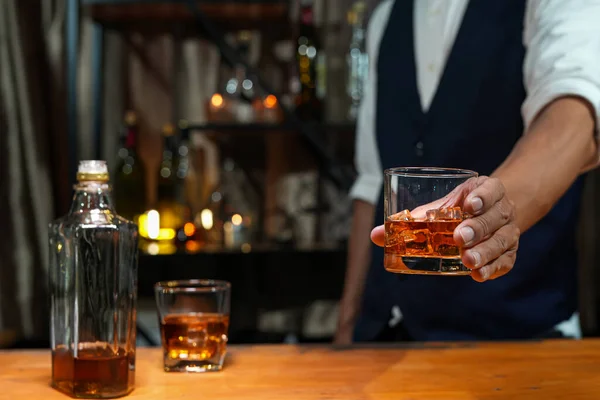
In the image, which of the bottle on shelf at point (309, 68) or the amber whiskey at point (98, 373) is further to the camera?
the bottle on shelf at point (309, 68)

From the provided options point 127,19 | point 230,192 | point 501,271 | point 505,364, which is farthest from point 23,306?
point 501,271

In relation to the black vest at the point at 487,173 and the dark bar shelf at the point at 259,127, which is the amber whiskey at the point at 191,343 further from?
the dark bar shelf at the point at 259,127

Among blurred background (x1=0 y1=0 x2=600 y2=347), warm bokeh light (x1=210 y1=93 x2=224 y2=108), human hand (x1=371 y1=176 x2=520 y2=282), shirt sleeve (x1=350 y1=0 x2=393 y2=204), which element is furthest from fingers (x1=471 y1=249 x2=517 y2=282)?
warm bokeh light (x1=210 y1=93 x2=224 y2=108)

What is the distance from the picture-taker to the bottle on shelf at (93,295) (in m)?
0.87

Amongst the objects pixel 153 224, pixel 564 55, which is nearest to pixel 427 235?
pixel 564 55

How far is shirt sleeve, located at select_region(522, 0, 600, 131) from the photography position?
1.12 m

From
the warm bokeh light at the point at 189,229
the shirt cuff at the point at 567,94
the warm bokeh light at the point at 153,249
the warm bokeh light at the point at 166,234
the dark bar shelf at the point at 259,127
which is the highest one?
the shirt cuff at the point at 567,94

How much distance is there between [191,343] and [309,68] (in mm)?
1810

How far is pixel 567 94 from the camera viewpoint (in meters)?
1.12

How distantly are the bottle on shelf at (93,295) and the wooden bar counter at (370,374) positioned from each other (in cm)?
4

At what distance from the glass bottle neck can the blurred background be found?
1455mm

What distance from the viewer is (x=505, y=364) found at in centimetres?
106

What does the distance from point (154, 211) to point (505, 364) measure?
1766 millimetres

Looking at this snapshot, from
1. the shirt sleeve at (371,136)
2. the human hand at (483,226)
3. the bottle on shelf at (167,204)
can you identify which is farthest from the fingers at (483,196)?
the bottle on shelf at (167,204)
